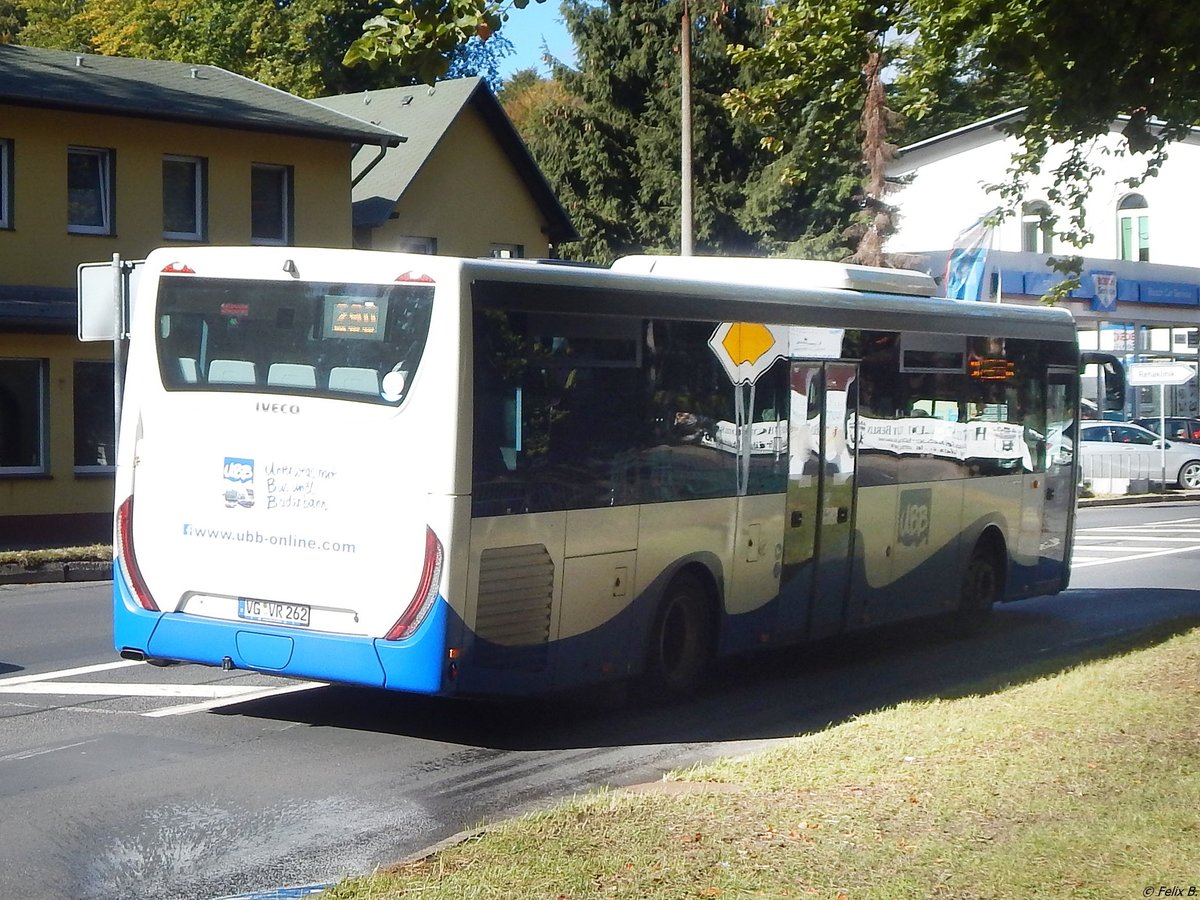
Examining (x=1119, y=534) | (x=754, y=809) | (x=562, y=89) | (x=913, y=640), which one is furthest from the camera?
(x=562, y=89)

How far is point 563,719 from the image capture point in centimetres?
1056

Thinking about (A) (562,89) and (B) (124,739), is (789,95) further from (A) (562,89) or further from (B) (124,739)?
(A) (562,89)

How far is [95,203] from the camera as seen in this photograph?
27641 mm

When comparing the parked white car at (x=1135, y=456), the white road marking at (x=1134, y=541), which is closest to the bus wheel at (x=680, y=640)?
the white road marking at (x=1134, y=541)

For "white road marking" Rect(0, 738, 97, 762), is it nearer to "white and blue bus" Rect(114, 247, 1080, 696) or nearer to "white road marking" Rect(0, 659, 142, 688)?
"white and blue bus" Rect(114, 247, 1080, 696)

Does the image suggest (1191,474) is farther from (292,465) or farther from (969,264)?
(292,465)

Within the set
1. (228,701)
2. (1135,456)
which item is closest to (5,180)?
(228,701)

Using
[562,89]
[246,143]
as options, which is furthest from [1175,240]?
[246,143]

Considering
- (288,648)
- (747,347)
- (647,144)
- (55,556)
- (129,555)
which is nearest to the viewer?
(288,648)

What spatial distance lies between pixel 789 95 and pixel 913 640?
557 centimetres

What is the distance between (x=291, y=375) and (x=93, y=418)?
18.6 metres

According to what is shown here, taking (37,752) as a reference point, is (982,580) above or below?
above

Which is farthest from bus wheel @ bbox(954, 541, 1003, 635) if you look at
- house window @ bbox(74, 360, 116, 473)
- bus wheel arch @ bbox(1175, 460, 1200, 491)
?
bus wheel arch @ bbox(1175, 460, 1200, 491)

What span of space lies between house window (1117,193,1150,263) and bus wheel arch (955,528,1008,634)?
46231 mm
